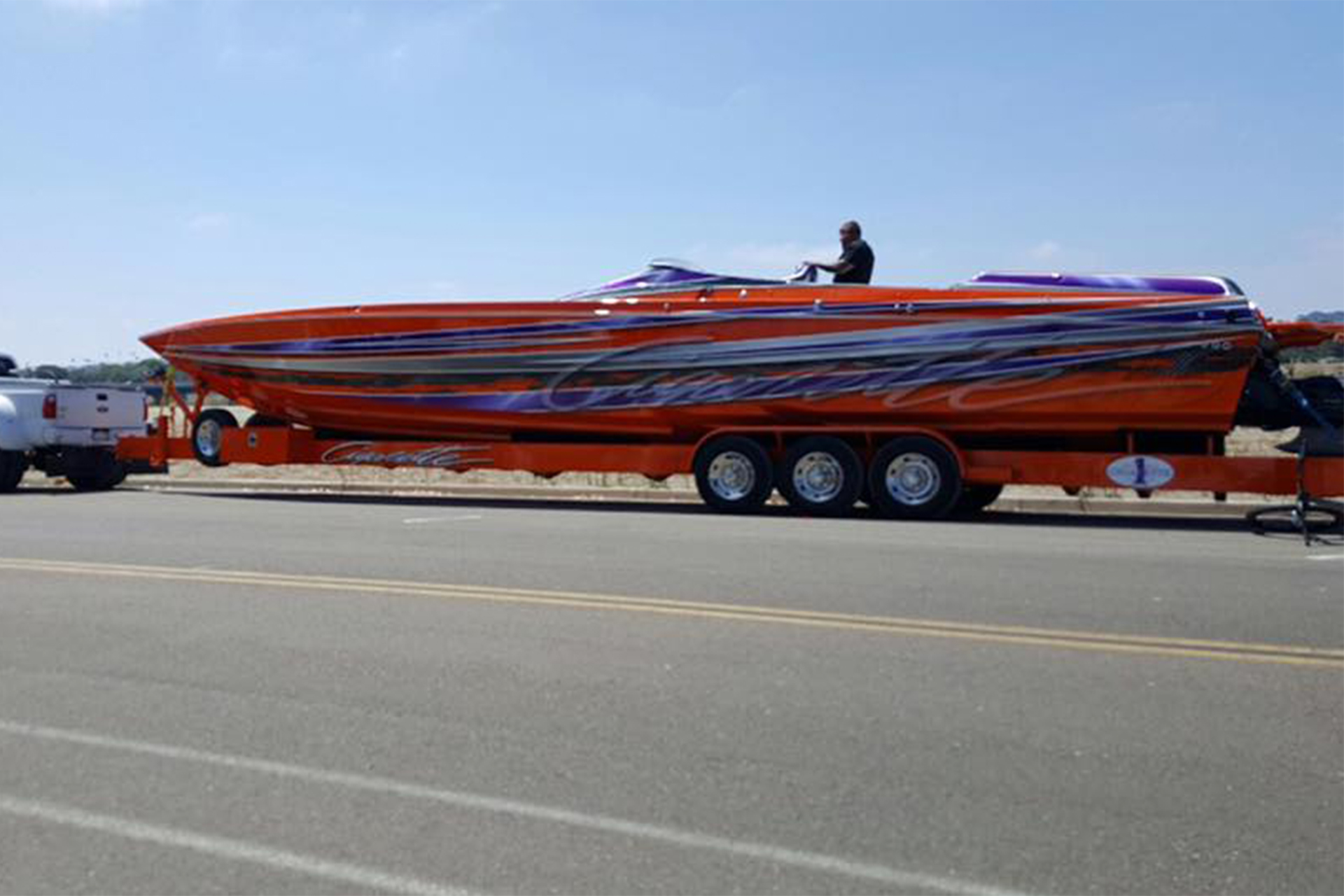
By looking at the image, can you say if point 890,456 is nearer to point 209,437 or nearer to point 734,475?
point 734,475

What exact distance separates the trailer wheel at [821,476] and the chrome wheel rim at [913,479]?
37 cm

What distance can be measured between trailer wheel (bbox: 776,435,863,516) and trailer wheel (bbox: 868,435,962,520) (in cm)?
26

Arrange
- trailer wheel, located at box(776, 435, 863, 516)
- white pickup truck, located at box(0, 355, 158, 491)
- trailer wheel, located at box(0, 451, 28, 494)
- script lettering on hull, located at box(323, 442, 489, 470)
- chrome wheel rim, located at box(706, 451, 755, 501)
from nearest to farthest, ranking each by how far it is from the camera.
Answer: trailer wheel, located at box(776, 435, 863, 516) < chrome wheel rim, located at box(706, 451, 755, 501) < script lettering on hull, located at box(323, 442, 489, 470) < white pickup truck, located at box(0, 355, 158, 491) < trailer wheel, located at box(0, 451, 28, 494)

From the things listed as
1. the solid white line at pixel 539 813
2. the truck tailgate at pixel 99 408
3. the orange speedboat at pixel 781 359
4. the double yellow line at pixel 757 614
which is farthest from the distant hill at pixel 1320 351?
the truck tailgate at pixel 99 408

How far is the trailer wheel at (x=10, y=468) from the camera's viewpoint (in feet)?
64.8

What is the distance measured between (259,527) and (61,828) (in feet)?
29.8

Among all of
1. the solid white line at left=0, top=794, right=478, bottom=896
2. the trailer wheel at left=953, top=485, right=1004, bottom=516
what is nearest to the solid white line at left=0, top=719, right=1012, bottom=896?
the solid white line at left=0, top=794, right=478, bottom=896

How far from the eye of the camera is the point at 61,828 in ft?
15.5

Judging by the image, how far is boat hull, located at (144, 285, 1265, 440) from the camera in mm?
14695

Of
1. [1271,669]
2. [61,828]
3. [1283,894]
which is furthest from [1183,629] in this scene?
[61,828]

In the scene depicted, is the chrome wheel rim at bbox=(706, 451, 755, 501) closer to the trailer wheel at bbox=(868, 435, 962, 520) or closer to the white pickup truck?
the trailer wheel at bbox=(868, 435, 962, 520)

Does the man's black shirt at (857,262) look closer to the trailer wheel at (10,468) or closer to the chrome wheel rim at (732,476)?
the chrome wheel rim at (732,476)

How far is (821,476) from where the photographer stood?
15.7 m

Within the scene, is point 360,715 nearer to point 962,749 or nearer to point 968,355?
point 962,749
